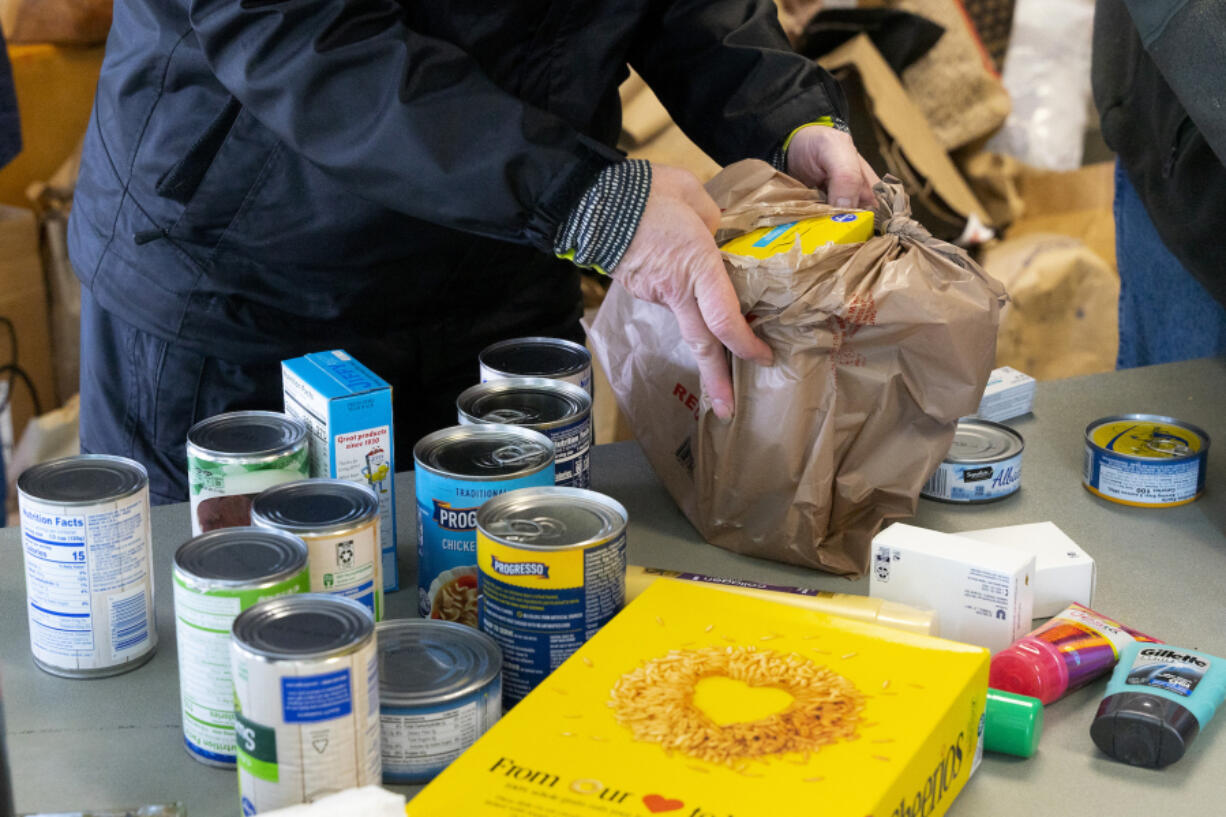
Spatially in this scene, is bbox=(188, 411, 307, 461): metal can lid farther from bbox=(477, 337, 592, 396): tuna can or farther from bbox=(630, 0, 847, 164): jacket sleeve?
bbox=(630, 0, 847, 164): jacket sleeve

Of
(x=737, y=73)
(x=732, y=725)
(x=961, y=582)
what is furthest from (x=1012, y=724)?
(x=737, y=73)

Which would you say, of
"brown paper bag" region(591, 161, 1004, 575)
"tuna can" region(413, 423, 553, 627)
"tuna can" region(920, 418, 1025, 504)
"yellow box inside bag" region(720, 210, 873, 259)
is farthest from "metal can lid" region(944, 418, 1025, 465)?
"tuna can" region(413, 423, 553, 627)

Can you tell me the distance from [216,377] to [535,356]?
0.42 metres

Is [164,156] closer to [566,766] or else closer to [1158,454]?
[566,766]

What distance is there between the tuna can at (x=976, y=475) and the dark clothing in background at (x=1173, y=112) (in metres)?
0.39

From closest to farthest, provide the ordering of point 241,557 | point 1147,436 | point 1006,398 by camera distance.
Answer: point 241,557
point 1147,436
point 1006,398

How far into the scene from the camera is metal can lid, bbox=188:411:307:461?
3.46ft

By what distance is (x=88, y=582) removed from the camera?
990 mm

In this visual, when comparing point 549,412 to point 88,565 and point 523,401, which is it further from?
point 88,565

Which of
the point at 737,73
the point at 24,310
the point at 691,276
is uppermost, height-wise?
the point at 737,73

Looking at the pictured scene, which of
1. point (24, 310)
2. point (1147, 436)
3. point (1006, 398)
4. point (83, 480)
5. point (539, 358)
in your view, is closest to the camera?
point (83, 480)

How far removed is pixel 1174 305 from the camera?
197 centimetres

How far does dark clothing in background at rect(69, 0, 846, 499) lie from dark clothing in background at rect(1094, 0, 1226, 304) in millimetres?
376

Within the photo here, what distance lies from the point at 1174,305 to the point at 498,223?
124 centimetres
